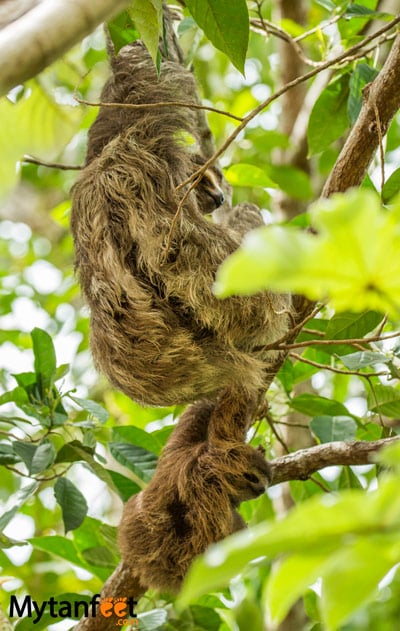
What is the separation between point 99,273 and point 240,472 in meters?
0.97

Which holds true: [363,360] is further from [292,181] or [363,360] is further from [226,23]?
[292,181]

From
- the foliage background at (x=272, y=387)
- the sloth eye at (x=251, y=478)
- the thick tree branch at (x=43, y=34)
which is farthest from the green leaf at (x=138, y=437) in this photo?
the thick tree branch at (x=43, y=34)

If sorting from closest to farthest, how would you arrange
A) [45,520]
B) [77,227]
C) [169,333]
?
1. [169,333]
2. [77,227]
3. [45,520]

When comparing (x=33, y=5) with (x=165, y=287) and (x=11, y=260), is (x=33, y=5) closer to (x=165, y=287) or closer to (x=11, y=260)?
(x=165, y=287)

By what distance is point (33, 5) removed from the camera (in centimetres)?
157

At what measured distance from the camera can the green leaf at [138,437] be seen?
12.5 feet

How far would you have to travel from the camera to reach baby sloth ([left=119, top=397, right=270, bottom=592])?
3.18 m

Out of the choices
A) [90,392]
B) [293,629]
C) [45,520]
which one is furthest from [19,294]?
[293,629]

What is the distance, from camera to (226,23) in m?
2.66

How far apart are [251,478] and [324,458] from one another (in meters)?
0.31

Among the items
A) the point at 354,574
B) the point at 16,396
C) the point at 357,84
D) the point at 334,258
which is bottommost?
the point at 354,574

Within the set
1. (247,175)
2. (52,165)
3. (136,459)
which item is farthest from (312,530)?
(247,175)

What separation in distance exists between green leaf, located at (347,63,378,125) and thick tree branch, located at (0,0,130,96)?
7.50ft

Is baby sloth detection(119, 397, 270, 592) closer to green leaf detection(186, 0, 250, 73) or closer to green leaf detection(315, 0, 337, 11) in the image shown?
green leaf detection(186, 0, 250, 73)
